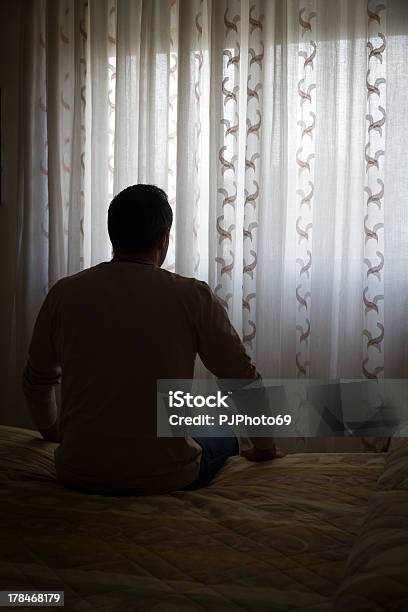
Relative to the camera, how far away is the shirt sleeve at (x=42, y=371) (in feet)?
5.28

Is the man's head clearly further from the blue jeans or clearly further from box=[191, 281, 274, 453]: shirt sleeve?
the blue jeans

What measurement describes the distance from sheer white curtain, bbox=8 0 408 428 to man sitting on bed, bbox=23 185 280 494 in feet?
5.04

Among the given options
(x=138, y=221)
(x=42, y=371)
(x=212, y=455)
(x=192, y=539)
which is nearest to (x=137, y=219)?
(x=138, y=221)

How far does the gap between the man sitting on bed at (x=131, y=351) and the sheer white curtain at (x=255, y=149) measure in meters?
1.54

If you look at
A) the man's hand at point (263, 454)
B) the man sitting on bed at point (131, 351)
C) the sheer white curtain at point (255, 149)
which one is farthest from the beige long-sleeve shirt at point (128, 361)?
the sheer white curtain at point (255, 149)

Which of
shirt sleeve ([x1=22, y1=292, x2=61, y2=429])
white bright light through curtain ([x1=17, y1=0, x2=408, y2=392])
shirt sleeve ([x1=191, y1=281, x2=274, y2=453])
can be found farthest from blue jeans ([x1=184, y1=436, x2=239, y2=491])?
white bright light through curtain ([x1=17, y1=0, x2=408, y2=392])

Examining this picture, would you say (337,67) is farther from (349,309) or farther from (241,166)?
(349,309)

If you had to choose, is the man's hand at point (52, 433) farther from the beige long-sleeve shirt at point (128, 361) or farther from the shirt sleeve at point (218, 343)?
the shirt sleeve at point (218, 343)

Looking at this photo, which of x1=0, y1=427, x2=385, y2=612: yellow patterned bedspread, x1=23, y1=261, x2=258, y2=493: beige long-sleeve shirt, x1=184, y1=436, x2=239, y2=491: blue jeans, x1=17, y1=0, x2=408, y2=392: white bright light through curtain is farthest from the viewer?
x1=17, y1=0, x2=408, y2=392: white bright light through curtain

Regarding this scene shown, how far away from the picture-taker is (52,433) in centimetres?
182

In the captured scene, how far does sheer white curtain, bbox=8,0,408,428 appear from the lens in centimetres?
295

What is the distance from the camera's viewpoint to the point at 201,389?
316cm

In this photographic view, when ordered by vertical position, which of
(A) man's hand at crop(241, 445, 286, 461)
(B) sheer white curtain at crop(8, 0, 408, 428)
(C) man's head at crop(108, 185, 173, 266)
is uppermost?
(B) sheer white curtain at crop(8, 0, 408, 428)

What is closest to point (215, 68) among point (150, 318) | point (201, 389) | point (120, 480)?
point (201, 389)
